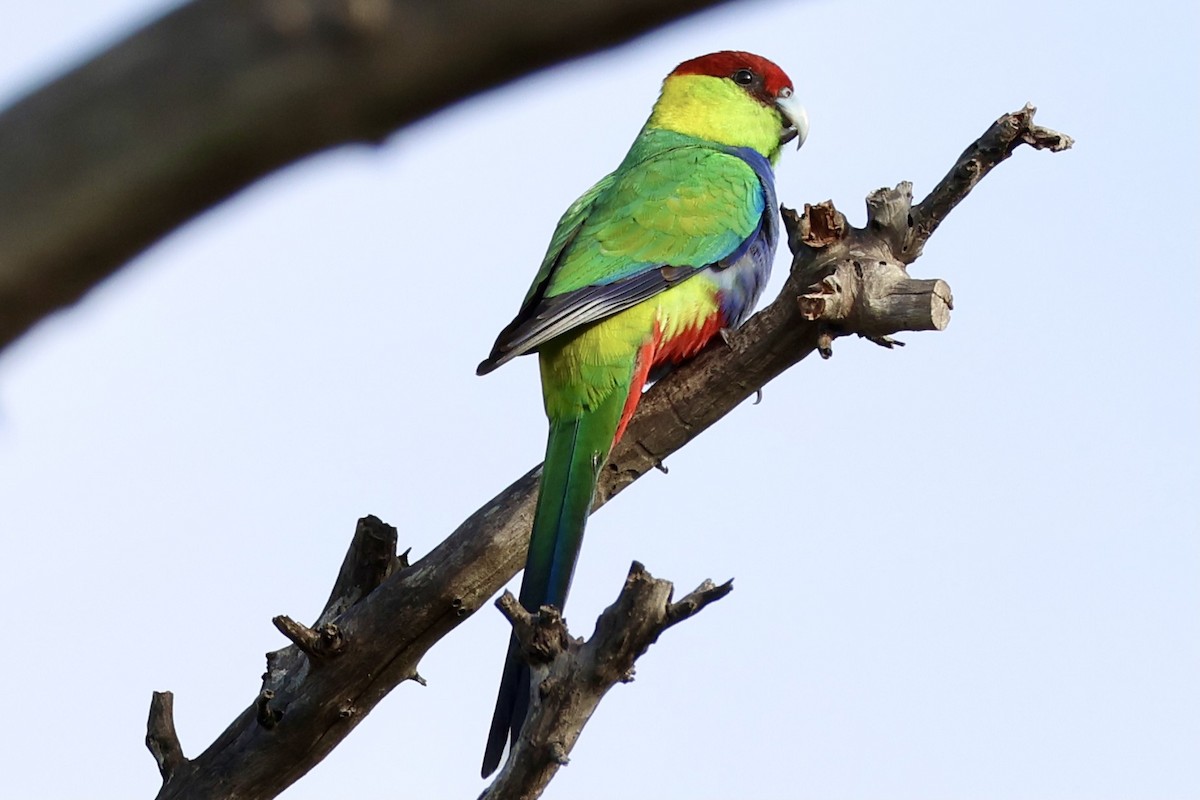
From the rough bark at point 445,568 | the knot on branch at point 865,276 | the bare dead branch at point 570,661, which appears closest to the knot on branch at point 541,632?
the bare dead branch at point 570,661

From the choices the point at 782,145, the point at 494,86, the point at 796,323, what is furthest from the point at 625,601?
the point at 782,145

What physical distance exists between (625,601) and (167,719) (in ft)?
6.23

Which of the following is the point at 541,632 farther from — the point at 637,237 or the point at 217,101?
the point at 217,101

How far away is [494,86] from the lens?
1.25 m

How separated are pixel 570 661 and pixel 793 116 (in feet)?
13.4

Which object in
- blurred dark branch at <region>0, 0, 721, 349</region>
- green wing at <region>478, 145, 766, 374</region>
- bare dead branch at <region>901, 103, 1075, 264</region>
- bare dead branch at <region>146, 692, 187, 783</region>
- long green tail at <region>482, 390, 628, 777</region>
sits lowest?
blurred dark branch at <region>0, 0, 721, 349</region>

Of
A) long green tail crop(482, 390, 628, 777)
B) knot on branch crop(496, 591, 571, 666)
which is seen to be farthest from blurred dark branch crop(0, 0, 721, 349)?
long green tail crop(482, 390, 628, 777)

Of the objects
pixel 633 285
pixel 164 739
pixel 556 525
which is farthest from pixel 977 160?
pixel 164 739

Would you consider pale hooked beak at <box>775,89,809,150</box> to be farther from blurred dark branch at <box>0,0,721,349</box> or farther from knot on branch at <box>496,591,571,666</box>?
blurred dark branch at <box>0,0,721,349</box>

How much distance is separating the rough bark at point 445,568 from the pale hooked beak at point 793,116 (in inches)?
95.1

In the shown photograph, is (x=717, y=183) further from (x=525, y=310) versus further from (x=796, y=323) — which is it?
(x=796, y=323)

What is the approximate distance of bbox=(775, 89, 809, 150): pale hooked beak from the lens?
700 cm

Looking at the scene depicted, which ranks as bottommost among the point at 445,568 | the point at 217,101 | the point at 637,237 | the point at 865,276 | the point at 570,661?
the point at 217,101

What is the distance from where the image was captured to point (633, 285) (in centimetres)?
544
